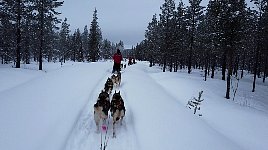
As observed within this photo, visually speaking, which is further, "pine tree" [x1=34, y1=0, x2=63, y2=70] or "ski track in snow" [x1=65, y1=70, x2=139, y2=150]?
"pine tree" [x1=34, y1=0, x2=63, y2=70]

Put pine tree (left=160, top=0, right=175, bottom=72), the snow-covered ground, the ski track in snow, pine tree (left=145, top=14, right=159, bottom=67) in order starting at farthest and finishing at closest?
pine tree (left=145, top=14, right=159, bottom=67) → pine tree (left=160, top=0, right=175, bottom=72) → the ski track in snow → the snow-covered ground

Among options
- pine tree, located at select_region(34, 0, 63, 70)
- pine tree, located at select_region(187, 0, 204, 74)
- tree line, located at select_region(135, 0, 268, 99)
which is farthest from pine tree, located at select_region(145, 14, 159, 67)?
pine tree, located at select_region(34, 0, 63, 70)

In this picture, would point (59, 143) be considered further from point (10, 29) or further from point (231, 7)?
point (10, 29)

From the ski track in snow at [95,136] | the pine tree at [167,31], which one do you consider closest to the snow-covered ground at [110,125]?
the ski track in snow at [95,136]

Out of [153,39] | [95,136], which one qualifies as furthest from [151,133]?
[153,39]

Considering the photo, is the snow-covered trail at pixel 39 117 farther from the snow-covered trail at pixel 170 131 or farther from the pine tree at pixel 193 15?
the pine tree at pixel 193 15

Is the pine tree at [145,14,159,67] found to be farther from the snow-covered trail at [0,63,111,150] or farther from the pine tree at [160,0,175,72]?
the snow-covered trail at [0,63,111,150]

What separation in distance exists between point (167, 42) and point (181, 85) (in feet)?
53.4

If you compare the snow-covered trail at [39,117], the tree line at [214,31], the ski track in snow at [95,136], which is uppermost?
the tree line at [214,31]

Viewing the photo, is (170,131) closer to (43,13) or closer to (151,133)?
(151,133)

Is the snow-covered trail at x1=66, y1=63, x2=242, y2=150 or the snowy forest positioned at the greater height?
the snowy forest

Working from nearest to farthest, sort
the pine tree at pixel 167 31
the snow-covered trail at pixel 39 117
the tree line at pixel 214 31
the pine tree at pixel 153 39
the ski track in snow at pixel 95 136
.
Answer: the snow-covered trail at pixel 39 117 < the ski track in snow at pixel 95 136 < the tree line at pixel 214 31 < the pine tree at pixel 167 31 < the pine tree at pixel 153 39

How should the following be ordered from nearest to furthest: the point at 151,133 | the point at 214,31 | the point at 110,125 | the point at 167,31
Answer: the point at 151,133
the point at 110,125
the point at 214,31
the point at 167,31

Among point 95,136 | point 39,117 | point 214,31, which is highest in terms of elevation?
point 214,31
